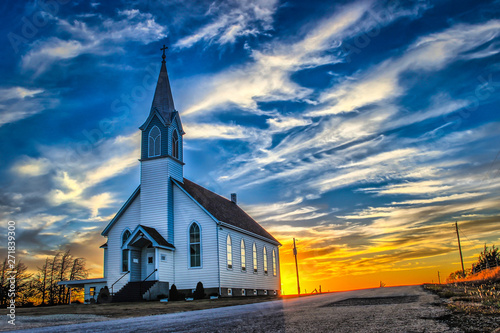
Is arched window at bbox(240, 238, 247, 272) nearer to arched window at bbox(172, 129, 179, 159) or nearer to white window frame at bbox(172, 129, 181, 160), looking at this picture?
white window frame at bbox(172, 129, 181, 160)

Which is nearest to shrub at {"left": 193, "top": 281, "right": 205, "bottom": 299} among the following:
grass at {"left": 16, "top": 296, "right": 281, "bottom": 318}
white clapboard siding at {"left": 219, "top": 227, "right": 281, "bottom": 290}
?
white clapboard siding at {"left": 219, "top": 227, "right": 281, "bottom": 290}

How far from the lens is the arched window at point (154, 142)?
3173 centimetres

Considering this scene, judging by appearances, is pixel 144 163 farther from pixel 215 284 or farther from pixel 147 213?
pixel 215 284

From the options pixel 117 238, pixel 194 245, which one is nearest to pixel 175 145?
pixel 194 245

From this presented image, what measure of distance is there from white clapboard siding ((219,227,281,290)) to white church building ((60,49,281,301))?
0.07m

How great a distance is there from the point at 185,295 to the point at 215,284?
2.20 meters

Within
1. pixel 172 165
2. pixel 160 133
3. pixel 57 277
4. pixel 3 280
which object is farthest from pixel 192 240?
pixel 57 277

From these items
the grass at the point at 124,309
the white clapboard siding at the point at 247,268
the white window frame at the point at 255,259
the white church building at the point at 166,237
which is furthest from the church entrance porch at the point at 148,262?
the grass at the point at 124,309

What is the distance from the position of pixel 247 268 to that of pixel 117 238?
1107cm

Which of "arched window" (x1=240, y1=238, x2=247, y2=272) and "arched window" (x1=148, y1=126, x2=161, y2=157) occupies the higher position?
"arched window" (x1=148, y1=126, x2=161, y2=157)

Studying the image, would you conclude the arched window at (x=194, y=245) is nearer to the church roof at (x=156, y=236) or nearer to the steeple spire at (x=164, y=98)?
the church roof at (x=156, y=236)

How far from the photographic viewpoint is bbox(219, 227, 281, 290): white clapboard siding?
2977 cm

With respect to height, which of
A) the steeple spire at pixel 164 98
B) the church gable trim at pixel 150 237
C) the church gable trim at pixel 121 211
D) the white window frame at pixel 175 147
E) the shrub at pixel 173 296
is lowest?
the shrub at pixel 173 296

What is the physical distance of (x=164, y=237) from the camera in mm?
29828
